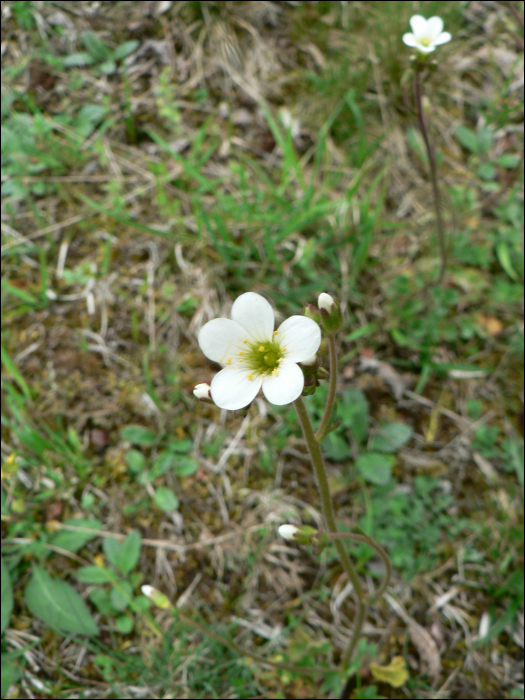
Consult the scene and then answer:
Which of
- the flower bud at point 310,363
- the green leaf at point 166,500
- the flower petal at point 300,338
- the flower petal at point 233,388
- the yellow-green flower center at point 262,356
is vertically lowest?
the green leaf at point 166,500

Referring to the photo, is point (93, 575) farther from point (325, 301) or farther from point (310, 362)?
point (325, 301)

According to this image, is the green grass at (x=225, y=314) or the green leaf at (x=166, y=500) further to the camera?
the green leaf at (x=166, y=500)

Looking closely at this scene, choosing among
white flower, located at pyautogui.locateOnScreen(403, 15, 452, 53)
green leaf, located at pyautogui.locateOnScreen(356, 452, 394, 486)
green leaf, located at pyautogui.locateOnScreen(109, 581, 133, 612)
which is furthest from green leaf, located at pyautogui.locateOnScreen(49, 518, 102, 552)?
white flower, located at pyautogui.locateOnScreen(403, 15, 452, 53)

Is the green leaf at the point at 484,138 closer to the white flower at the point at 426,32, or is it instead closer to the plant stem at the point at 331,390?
the white flower at the point at 426,32

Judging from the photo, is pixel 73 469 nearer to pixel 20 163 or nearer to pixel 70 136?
pixel 20 163

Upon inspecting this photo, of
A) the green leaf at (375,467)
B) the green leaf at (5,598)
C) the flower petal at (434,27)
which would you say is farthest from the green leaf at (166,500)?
the flower petal at (434,27)

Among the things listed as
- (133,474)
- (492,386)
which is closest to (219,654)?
(133,474)
